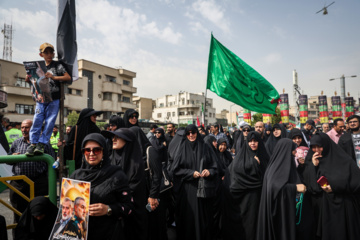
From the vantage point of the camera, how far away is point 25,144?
3.36 meters

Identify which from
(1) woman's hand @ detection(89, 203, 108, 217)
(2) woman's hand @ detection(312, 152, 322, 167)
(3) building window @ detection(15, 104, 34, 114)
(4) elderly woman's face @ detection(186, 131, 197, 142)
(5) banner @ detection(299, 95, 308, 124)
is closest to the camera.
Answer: (1) woman's hand @ detection(89, 203, 108, 217)

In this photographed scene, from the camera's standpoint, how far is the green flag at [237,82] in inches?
200

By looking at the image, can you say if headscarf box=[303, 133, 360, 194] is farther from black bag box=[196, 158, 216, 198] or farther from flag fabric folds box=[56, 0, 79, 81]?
flag fabric folds box=[56, 0, 79, 81]

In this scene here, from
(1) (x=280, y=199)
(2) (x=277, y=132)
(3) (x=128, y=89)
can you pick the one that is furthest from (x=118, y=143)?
(3) (x=128, y=89)

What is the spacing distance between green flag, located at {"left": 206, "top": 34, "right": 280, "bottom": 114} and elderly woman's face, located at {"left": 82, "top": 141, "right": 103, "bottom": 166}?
3377 mm

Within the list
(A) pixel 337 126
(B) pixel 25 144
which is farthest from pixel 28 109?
(A) pixel 337 126

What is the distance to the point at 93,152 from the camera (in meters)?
2.03

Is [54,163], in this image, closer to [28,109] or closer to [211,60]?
[211,60]

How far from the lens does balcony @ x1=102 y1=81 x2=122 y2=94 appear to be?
35.8 metres

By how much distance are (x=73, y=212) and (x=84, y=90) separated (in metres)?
32.5

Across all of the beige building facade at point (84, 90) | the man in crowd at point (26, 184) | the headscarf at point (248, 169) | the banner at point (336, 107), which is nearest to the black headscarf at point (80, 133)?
the man in crowd at point (26, 184)

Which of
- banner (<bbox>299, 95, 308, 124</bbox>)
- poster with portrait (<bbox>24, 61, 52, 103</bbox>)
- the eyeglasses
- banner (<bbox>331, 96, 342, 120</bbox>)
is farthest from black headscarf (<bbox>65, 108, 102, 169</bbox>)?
banner (<bbox>331, 96, 342, 120</bbox>)

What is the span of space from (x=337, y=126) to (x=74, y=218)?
6.46 meters

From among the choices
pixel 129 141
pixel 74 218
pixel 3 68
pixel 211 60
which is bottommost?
pixel 74 218
